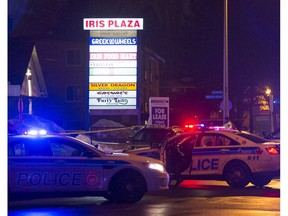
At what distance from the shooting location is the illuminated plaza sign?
32219mm

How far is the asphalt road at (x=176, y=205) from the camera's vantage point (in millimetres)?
11641

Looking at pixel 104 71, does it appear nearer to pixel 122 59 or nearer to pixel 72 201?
pixel 122 59

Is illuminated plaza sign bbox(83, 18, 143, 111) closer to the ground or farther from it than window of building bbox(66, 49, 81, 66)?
closer to the ground

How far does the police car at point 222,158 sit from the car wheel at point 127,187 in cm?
304

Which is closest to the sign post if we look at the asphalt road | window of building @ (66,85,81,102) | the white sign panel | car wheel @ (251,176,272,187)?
the white sign panel

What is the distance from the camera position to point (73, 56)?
163 ft

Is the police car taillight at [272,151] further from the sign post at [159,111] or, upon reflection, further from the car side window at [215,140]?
the sign post at [159,111]

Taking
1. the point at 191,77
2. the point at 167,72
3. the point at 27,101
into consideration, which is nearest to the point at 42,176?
the point at 27,101

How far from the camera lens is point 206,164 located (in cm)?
1603

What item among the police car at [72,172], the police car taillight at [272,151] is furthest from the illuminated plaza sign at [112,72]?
the police car at [72,172]

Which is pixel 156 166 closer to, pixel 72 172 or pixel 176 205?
pixel 176 205

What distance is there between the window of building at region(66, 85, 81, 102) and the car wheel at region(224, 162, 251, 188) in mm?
34926

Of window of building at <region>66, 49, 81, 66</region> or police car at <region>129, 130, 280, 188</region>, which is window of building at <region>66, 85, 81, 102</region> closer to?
window of building at <region>66, 49, 81, 66</region>
